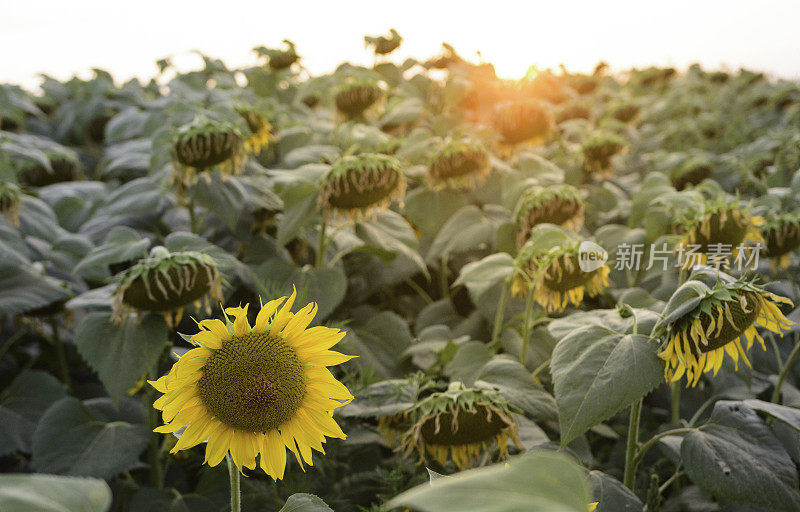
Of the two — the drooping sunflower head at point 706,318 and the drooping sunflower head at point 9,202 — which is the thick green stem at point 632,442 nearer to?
the drooping sunflower head at point 706,318

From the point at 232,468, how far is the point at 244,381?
10 cm

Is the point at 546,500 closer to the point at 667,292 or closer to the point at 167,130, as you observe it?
the point at 667,292

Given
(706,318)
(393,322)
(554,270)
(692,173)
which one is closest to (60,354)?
(393,322)

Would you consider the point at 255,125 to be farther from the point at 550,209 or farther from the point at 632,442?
the point at 632,442

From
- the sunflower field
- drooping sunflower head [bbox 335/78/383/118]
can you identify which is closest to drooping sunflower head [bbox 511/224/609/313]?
the sunflower field

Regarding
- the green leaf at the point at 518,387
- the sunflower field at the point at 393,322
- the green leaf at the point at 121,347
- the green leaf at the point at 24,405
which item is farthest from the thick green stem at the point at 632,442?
the green leaf at the point at 24,405

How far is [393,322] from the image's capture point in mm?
1480

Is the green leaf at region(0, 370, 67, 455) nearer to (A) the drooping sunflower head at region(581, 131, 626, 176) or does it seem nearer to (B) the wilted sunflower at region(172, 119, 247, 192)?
(B) the wilted sunflower at region(172, 119, 247, 192)

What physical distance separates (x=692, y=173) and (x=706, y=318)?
1.61 m

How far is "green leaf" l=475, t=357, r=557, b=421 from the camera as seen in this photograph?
94 cm

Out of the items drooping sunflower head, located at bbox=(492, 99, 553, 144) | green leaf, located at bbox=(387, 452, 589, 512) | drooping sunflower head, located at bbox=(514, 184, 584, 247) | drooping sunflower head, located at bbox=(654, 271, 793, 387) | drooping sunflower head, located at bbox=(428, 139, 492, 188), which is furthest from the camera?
drooping sunflower head, located at bbox=(492, 99, 553, 144)

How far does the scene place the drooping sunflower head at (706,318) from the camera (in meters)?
0.73

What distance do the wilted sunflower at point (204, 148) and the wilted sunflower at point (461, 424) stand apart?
0.72 meters

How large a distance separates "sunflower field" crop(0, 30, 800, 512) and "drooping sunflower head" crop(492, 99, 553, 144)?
0.4 inches
